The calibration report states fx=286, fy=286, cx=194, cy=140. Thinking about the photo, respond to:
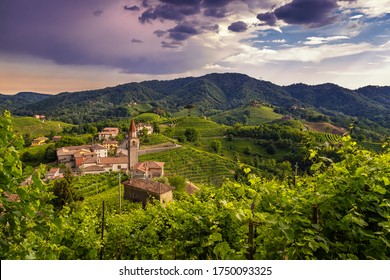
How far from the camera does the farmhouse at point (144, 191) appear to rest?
30.0 metres

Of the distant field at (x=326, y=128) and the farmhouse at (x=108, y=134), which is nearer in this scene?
the farmhouse at (x=108, y=134)

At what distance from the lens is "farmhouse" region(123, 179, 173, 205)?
3003 centimetres

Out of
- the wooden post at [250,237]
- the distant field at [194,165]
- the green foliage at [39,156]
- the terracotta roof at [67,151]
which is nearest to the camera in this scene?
the wooden post at [250,237]

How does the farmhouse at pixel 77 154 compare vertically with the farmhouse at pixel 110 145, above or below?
below

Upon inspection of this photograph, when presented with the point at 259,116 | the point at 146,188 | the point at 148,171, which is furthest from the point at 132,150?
the point at 259,116

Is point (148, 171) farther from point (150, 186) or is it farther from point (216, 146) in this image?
point (216, 146)

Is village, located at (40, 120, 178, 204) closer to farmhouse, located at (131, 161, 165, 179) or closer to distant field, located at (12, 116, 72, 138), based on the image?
farmhouse, located at (131, 161, 165, 179)

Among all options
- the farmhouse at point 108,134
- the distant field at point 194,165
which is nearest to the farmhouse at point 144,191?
the distant field at point 194,165

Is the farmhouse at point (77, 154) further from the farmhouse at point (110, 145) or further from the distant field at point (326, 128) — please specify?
the distant field at point (326, 128)

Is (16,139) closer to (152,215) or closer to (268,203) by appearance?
(268,203)

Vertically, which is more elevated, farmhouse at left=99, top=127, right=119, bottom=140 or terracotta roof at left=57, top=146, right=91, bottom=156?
farmhouse at left=99, top=127, right=119, bottom=140

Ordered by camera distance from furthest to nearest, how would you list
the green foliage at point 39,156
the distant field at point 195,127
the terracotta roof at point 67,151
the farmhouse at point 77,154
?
1. the distant field at point 195,127
2. the green foliage at point 39,156
3. the terracotta roof at point 67,151
4. the farmhouse at point 77,154

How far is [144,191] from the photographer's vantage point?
3123 cm

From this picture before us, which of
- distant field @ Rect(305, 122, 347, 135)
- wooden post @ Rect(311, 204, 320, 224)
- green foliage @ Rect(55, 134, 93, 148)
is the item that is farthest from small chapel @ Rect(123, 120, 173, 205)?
distant field @ Rect(305, 122, 347, 135)
